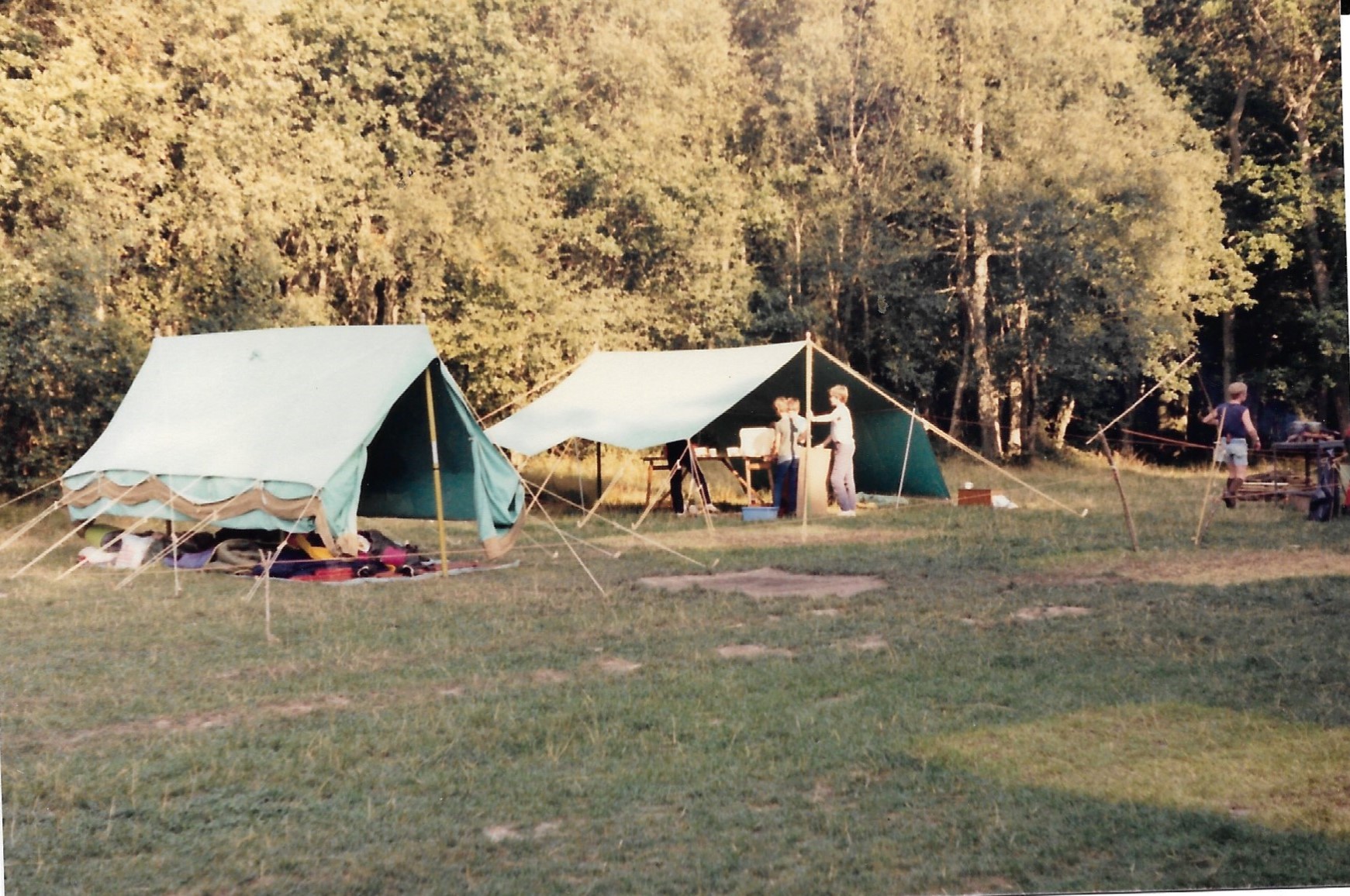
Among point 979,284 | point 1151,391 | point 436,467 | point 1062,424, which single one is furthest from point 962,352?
point 436,467

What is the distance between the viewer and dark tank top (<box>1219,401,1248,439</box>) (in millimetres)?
5887

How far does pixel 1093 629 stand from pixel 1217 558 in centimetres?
143

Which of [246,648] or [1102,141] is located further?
[1102,141]

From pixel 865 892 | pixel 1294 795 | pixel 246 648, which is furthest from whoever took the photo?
pixel 246 648

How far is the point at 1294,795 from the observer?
10.5 ft

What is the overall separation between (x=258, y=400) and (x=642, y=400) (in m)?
1.97

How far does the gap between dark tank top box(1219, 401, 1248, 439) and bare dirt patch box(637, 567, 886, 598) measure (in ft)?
5.23

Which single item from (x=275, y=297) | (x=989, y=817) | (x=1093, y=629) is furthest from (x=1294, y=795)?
(x=275, y=297)

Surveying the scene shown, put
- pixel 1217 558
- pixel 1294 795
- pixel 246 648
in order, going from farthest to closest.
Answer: pixel 1217 558
pixel 246 648
pixel 1294 795

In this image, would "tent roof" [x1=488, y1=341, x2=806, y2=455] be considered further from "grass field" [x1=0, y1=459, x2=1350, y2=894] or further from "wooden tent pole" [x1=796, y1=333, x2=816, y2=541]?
"grass field" [x1=0, y1=459, x2=1350, y2=894]

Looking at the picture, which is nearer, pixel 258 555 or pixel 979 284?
pixel 258 555

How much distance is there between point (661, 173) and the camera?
19.3 feet

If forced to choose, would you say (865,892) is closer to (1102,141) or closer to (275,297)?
(1102,141)

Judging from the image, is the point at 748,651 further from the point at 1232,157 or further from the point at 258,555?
the point at 1232,157
